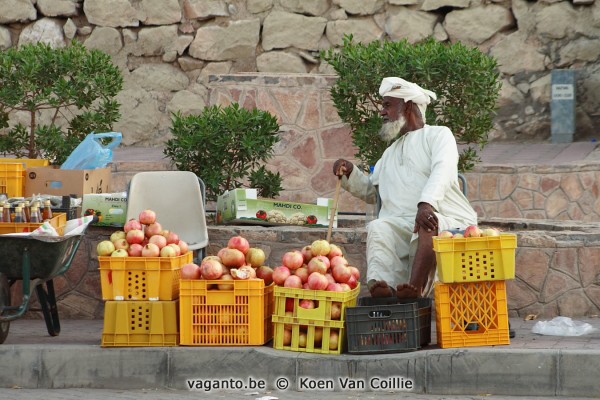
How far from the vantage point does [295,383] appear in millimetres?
7320

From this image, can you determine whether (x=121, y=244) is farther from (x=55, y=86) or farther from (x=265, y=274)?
(x=55, y=86)

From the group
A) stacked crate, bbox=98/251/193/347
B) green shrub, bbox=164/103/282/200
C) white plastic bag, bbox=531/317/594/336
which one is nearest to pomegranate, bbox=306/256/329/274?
stacked crate, bbox=98/251/193/347

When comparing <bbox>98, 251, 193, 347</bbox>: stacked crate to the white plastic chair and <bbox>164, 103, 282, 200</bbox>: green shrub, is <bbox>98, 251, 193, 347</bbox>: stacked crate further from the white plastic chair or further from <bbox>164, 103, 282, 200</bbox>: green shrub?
<bbox>164, 103, 282, 200</bbox>: green shrub

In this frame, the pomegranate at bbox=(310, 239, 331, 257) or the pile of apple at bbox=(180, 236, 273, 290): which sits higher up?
the pomegranate at bbox=(310, 239, 331, 257)

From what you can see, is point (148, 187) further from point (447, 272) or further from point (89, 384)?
point (447, 272)

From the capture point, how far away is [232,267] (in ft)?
25.1

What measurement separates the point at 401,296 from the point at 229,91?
550 centimetres

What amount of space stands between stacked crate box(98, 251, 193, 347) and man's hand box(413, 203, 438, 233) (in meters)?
1.48

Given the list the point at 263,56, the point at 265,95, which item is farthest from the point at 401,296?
the point at 263,56

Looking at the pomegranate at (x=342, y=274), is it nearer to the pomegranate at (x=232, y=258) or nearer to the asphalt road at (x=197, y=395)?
the pomegranate at (x=232, y=258)

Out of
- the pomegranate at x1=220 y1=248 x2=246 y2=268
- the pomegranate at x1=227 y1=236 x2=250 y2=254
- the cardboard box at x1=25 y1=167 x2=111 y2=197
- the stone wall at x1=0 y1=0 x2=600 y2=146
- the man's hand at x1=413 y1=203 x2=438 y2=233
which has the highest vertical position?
the stone wall at x1=0 y1=0 x2=600 y2=146

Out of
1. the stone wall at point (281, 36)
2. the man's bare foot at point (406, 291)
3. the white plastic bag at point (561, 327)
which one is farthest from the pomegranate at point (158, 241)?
the stone wall at point (281, 36)

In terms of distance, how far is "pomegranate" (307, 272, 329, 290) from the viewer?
24.4 ft

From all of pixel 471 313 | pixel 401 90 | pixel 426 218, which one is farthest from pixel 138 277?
pixel 401 90
